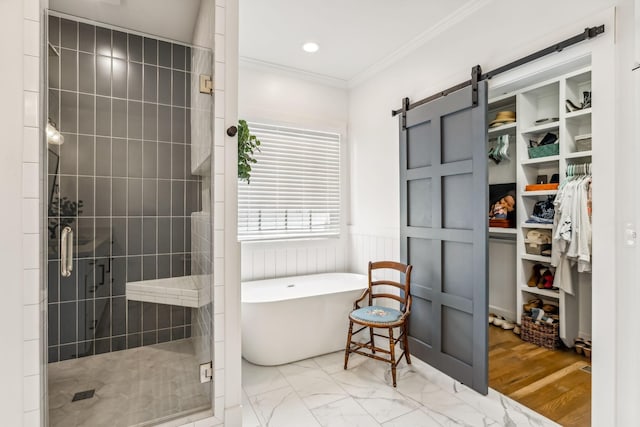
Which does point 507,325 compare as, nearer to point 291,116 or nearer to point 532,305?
point 532,305

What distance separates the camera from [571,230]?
2643 mm

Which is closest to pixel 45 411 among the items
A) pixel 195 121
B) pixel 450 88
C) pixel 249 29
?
pixel 195 121

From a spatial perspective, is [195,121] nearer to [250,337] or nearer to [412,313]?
[250,337]

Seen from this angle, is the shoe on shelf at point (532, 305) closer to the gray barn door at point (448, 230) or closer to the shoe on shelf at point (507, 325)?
the shoe on shelf at point (507, 325)

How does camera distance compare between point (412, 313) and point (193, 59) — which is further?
point (412, 313)

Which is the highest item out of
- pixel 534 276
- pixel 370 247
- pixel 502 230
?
pixel 502 230

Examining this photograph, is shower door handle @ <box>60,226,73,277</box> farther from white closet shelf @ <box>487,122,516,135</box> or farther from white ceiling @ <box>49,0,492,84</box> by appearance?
white closet shelf @ <box>487,122,516,135</box>

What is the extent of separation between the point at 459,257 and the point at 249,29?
2392mm

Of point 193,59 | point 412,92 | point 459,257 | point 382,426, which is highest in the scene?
point 412,92

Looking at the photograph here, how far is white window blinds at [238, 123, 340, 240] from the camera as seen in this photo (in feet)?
10.3

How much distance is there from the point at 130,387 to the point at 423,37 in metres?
3.10

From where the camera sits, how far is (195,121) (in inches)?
68.1

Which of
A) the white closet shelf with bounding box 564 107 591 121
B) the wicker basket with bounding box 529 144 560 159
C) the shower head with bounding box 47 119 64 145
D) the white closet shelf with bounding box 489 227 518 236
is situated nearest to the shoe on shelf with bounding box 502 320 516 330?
the white closet shelf with bounding box 489 227 518 236
